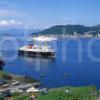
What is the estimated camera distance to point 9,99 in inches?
713

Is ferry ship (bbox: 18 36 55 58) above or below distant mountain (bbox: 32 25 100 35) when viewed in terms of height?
below

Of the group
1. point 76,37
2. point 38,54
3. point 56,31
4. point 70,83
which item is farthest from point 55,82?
point 56,31

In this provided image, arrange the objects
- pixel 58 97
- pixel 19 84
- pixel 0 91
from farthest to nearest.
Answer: pixel 19 84, pixel 0 91, pixel 58 97

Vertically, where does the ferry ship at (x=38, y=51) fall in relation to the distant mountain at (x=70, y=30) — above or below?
below

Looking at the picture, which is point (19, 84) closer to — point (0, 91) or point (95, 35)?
point (0, 91)

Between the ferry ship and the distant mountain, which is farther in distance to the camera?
the distant mountain

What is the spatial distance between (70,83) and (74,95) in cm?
1175

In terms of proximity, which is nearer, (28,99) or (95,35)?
(28,99)

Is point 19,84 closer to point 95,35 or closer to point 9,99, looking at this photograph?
point 9,99

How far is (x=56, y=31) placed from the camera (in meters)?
120

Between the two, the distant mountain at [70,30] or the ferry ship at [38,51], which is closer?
the ferry ship at [38,51]

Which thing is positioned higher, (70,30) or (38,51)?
(70,30)

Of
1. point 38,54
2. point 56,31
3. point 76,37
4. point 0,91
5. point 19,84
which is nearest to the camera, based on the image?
point 0,91

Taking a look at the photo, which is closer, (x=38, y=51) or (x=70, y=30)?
(x=38, y=51)
